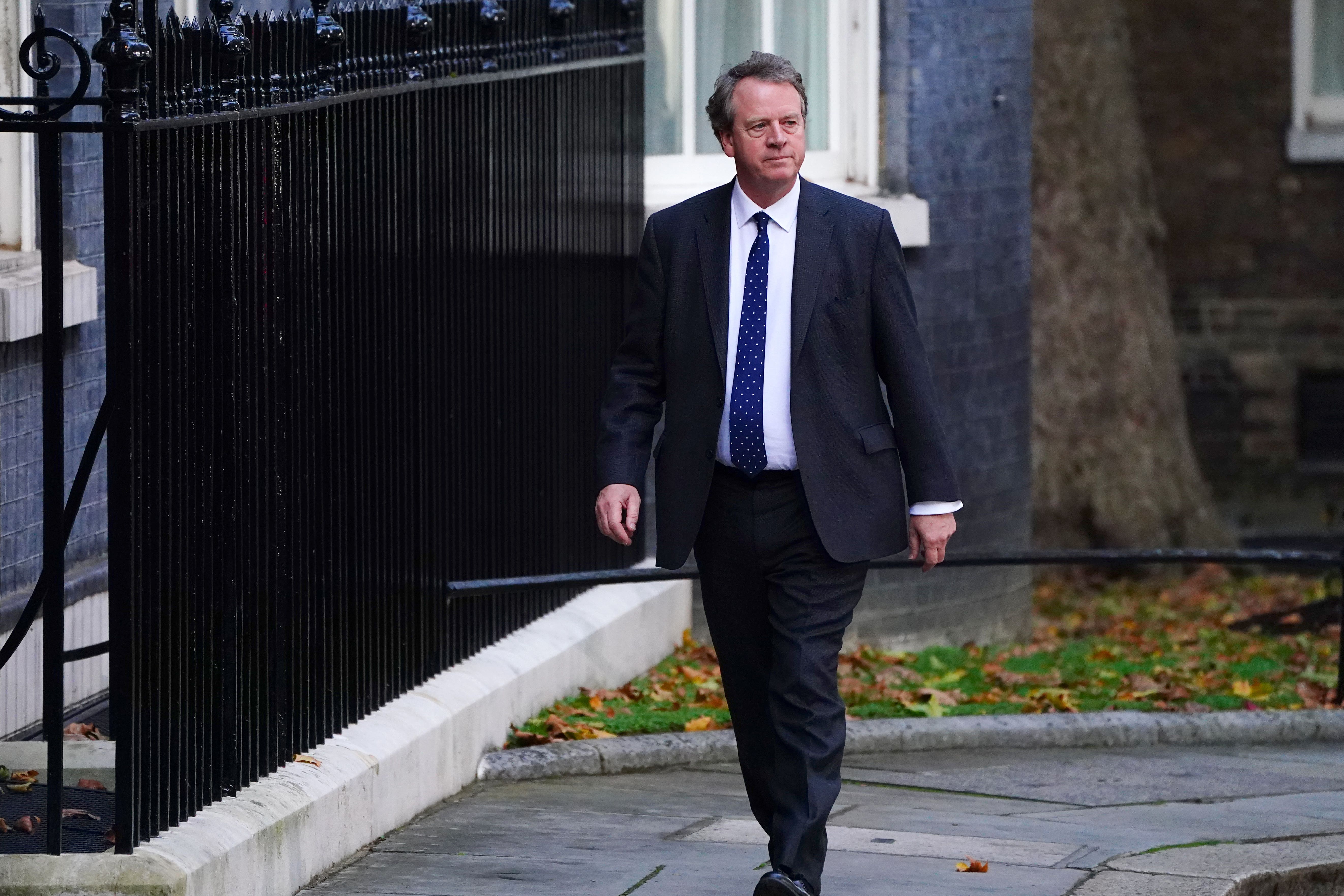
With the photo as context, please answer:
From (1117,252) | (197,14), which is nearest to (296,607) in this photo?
(197,14)

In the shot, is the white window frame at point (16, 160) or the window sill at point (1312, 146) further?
the window sill at point (1312, 146)

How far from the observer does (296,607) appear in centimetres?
604

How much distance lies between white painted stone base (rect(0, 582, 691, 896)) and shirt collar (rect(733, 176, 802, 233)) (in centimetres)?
173

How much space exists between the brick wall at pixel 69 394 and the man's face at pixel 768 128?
2.41 metres

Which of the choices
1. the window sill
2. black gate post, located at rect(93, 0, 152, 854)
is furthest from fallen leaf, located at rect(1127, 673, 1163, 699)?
the window sill

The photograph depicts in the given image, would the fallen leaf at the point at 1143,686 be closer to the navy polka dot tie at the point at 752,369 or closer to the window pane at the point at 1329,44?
the navy polka dot tie at the point at 752,369

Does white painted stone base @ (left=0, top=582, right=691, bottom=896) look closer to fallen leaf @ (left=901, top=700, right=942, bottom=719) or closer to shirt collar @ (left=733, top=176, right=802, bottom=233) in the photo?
fallen leaf @ (left=901, top=700, right=942, bottom=719)

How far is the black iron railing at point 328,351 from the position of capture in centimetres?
502

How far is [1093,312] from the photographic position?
14.5m

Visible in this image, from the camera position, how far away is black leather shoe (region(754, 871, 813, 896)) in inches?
206

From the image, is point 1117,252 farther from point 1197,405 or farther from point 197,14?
point 197,14

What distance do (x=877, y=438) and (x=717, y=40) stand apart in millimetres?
5012

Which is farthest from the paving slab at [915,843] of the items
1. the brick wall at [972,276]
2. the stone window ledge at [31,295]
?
the brick wall at [972,276]

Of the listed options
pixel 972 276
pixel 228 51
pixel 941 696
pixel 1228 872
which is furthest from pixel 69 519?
pixel 972 276
